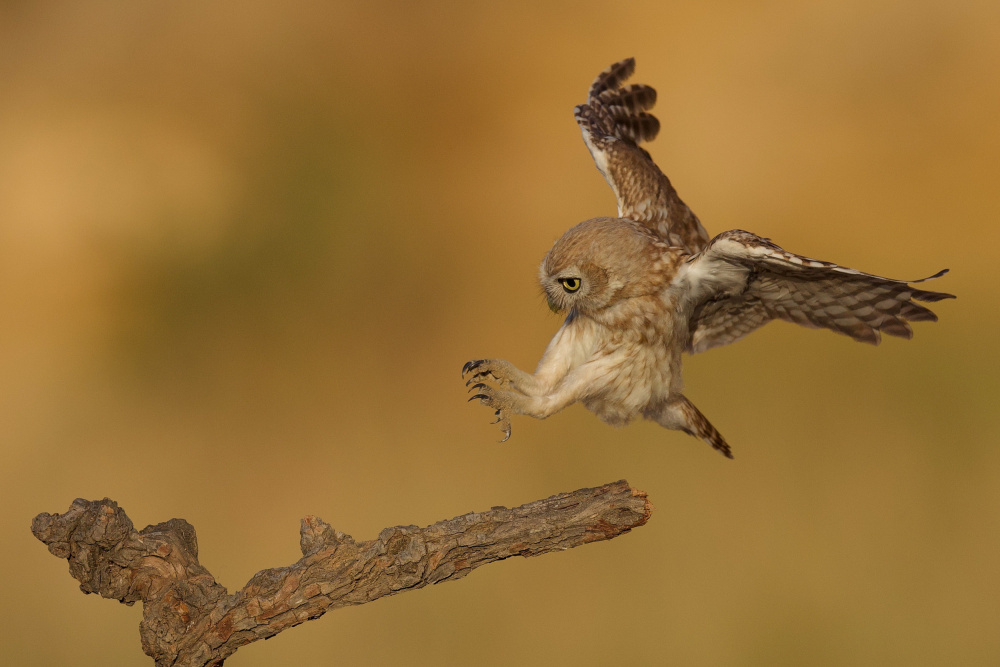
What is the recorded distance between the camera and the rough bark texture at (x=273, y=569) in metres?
3.13

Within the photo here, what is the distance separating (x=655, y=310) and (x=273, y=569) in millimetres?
1803

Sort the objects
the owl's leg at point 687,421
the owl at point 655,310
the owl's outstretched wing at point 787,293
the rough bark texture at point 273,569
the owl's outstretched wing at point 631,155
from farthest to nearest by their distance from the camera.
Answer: the owl's outstretched wing at point 631,155 < the owl's leg at point 687,421 < the owl at point 655,310 < the owl's outstretched wing at point 787,293 < the rough bark texture at point 273,569

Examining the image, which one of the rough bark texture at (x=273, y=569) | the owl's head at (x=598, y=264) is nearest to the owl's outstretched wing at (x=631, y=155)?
the owl's head at (x=598, y=264)

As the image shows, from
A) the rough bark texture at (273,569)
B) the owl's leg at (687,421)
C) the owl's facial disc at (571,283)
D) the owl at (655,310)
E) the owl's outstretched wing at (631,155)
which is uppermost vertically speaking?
the owl's outstretched wing at (631,155)

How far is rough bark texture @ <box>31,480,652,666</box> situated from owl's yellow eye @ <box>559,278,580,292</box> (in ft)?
2.96

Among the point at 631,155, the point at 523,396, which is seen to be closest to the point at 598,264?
the point at 523,396

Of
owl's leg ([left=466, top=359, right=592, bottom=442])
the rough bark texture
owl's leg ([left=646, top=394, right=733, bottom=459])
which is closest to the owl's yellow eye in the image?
owl's leg ([left=466, top=359, right=592, bottom=442])

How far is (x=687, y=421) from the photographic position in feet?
13.5

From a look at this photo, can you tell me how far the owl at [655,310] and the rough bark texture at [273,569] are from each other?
0.63 m

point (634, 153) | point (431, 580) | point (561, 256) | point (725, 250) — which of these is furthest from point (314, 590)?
point (634, 153)

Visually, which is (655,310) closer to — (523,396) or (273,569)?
(523,396)

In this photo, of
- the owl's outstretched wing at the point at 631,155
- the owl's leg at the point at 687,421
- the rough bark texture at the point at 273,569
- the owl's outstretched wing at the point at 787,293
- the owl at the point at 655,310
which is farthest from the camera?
the owl's outstretched wing at the point at 631,155

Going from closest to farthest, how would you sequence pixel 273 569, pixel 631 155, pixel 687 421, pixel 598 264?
pixel 273 569, pixel 598 264, pixel 687 421, pixel 631 155

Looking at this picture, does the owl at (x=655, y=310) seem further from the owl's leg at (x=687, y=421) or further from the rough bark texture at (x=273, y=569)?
the rough bark texture at (x=273, y=569)
